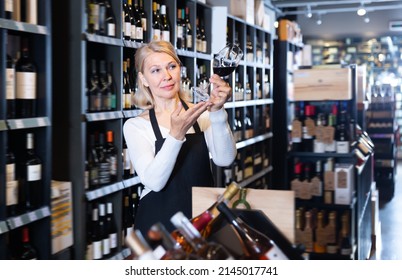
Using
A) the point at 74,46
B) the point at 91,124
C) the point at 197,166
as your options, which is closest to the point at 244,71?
the point at 91,124

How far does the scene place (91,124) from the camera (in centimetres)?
324

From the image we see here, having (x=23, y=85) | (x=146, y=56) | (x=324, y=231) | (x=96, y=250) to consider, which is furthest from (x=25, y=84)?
(x=324, y=231)

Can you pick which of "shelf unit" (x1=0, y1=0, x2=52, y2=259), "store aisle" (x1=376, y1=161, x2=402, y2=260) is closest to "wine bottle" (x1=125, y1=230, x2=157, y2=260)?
"shelf unit" (x1=0, y1=0, x2=52, y2=259)

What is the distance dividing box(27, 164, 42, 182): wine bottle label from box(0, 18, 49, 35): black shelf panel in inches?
20.9

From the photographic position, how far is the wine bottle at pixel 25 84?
236cm

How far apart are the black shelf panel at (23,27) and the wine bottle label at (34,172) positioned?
531mm

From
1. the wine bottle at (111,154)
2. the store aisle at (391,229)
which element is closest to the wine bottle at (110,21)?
the wine bottle at (111,154)

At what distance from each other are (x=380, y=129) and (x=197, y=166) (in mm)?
6428

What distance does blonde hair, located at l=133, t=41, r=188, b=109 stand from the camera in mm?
1969

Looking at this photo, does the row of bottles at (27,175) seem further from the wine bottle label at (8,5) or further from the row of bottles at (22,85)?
the wine bottle label at (8,5)

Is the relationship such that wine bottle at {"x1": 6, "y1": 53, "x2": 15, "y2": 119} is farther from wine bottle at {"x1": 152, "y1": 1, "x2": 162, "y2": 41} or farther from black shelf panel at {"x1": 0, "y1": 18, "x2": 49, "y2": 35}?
wine bottle at {"x1": 152, "y1": 1, "x2": 162, "y2": 41}

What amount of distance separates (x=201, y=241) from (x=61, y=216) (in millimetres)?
1772
